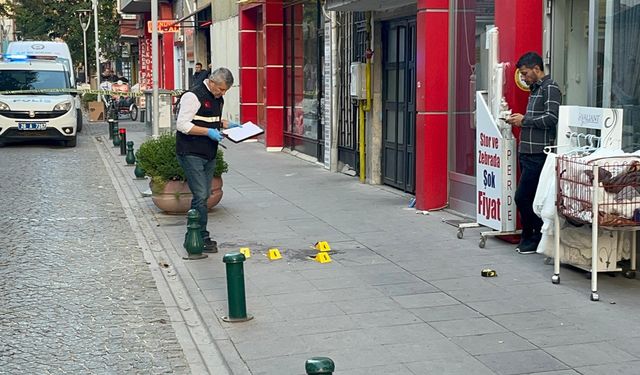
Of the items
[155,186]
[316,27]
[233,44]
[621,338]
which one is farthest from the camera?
[233,44]

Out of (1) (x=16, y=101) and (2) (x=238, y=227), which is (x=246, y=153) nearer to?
(1) (x=16, y=101)

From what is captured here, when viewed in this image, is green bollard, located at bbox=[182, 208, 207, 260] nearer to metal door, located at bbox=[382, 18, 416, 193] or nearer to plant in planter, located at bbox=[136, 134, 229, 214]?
plant in planter, located at bbox=[136, 134, 229, 214]

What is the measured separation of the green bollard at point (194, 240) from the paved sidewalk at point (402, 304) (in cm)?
13

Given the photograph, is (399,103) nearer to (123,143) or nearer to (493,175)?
(493,175)

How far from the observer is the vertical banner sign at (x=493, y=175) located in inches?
369

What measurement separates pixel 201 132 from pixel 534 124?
3.42m

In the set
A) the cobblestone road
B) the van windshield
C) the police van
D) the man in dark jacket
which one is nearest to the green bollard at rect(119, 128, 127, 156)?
the van windshield

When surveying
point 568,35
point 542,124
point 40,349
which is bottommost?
point 40,349

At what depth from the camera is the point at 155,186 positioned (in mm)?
12352

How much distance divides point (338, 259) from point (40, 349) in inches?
138

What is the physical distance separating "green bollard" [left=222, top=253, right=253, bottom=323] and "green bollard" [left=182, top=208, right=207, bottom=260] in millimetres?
2346

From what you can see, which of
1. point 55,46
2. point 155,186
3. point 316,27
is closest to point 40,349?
point 155,186

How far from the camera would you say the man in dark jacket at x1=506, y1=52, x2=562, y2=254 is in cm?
866

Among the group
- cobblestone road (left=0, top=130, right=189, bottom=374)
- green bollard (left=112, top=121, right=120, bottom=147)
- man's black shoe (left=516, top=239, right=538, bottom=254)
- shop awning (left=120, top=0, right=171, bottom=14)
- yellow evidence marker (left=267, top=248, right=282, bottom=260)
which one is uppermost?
shop awning (left=120, top=0, right=171, bottom=14)
